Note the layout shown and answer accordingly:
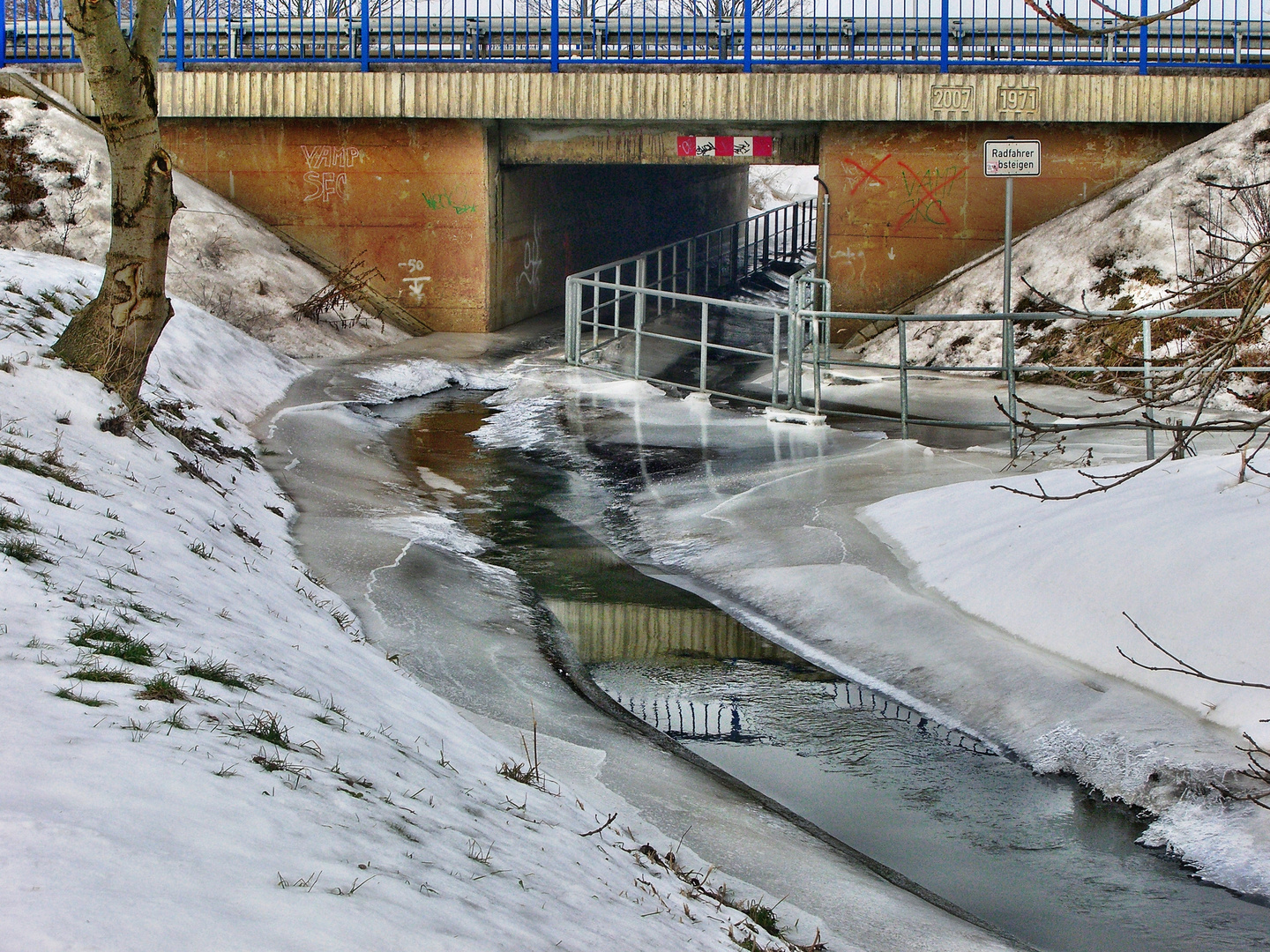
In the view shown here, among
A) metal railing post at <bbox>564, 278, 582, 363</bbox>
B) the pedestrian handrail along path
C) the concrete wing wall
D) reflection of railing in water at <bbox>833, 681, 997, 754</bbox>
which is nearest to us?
reflection of railing in water at <bbox>833, 681, 997, 754</bbox>

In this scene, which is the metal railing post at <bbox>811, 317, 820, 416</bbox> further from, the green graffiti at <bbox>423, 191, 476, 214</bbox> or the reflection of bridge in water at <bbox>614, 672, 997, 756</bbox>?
the green graffiti at <bbox>423, 191, 476, 214</bbox>

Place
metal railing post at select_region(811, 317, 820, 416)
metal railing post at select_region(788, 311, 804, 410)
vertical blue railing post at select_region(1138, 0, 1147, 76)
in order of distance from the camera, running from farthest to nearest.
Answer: vertical blue railing post at select_region(1138, 0, 1147, 76) < metal railing post at select_region(788, 311, 804, 410) < metal railing post at select_region(811, 317, 820, 416)

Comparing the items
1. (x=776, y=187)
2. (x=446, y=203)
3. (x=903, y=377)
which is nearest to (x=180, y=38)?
(x=446, y=203)

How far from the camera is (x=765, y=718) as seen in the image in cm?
665

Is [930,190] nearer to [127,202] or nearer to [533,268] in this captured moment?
[533,268]

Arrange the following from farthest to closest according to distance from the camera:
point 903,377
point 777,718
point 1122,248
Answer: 1. point 1122,248
2. point 903,377
3. point 777,718

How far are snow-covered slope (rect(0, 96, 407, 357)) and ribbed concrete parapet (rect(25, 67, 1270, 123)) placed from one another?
1.29 m

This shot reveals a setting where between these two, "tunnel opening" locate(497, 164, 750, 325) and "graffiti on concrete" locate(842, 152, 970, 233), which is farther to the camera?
"tunnel opening" locate(497, 164, 750, 325)

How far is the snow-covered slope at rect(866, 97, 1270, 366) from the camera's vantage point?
16578mm

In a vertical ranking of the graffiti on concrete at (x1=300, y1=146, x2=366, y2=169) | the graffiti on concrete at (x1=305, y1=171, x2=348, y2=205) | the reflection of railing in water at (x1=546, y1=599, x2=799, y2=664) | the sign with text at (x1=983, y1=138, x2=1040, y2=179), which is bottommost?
the reflection of railing in water at (x1=546, y1=599, x2=799, y2=664)

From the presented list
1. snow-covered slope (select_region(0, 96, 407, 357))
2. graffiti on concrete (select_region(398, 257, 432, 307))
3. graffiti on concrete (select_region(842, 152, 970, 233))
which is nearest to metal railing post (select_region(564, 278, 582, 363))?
snow-covered slope (select_region(0, 96, 407, 357))

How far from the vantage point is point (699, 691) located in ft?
23.0

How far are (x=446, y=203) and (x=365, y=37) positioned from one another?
2.63 metres

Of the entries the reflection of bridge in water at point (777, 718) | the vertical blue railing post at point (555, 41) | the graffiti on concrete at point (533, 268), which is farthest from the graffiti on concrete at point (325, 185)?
the reflection of bridge in water at point (777, 718)
